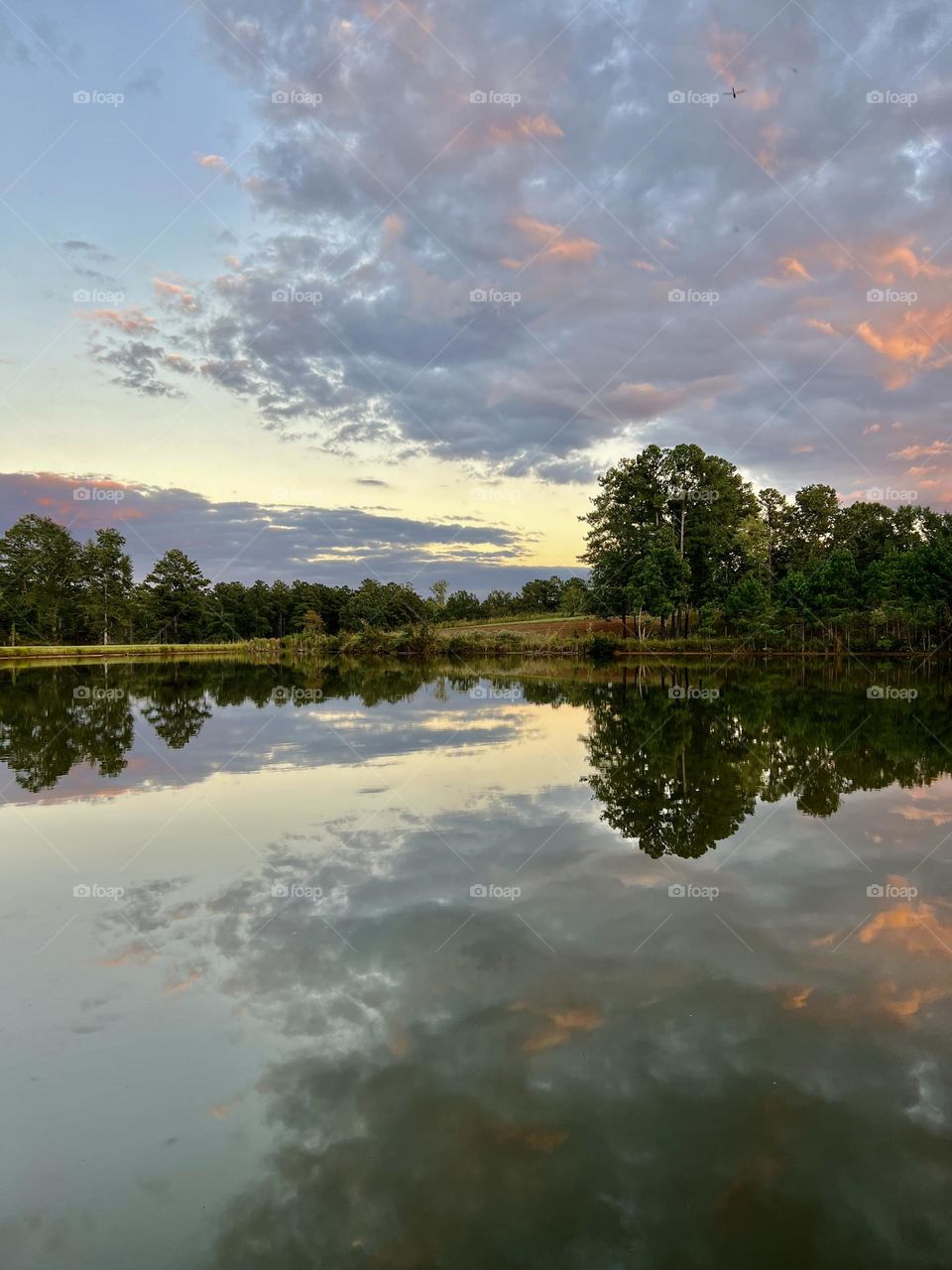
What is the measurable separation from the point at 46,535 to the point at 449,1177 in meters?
105

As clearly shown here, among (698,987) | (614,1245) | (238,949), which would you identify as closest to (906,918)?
(698,987)

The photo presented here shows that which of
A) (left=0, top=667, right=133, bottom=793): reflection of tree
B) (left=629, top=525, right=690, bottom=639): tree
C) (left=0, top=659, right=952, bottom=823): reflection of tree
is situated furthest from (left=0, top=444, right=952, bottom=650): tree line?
(left=0, top=667, right=133, bottom=793): reflection of tree

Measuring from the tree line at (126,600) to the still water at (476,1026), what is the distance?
58.7 m

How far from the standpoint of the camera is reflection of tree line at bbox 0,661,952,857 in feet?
38.1

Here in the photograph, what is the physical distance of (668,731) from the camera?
1809 cm

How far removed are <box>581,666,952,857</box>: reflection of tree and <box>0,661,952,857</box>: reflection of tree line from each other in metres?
0.04

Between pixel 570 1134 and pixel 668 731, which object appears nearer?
pixel 570 1134

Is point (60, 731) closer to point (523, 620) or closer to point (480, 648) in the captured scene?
point (480, 648)

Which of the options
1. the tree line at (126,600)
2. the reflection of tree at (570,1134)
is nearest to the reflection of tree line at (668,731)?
the reflection of tree at (570,1134)

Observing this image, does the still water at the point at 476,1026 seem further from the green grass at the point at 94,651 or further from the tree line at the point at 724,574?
the green grass at the point at 94,651

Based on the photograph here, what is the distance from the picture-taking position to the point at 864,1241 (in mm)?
3312

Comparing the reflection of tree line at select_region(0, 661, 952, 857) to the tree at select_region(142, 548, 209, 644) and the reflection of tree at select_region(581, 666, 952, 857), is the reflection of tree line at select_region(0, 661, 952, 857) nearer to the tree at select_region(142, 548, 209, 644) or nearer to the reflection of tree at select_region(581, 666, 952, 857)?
the reflection of tree at select_region(581, 666, 952, 857)

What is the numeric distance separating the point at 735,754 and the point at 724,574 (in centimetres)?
5796

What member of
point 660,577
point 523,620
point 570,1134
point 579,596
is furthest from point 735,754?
point 523,620
